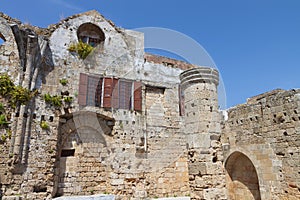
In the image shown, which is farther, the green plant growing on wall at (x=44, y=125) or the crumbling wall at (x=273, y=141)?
the green plant growing on wall at (x=44, y=125)

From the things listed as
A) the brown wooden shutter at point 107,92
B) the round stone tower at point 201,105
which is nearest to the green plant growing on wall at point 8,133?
the brown wooden shutter at point 107,92

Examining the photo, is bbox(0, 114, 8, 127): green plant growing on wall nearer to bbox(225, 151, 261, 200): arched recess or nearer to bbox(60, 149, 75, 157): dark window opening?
bbox(60, 149, 75, 157): dark window opening

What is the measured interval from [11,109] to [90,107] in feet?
10.3

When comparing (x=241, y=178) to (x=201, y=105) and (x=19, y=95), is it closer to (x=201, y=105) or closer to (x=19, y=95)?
(x=201, y=105)

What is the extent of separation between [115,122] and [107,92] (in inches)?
58.3

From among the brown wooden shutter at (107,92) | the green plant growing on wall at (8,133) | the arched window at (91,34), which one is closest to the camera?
the green plant growing on wall at (8,133)

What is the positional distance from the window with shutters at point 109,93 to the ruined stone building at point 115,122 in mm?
49

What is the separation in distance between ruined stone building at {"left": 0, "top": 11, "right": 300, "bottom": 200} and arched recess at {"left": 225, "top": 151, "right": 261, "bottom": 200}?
0.04 meters

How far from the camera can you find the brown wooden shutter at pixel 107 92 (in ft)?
37.9

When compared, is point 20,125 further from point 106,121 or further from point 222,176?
point 222,176

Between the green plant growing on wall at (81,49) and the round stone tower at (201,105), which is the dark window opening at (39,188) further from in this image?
the round stone tower at (201,105)

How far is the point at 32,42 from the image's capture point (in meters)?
10.4

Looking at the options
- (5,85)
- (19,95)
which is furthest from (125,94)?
(5,85)

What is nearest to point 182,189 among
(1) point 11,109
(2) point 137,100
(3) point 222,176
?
(2) point 137,100
